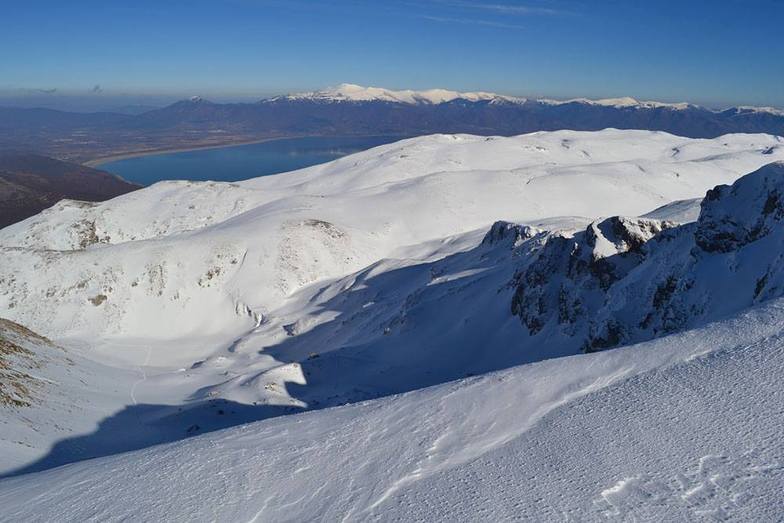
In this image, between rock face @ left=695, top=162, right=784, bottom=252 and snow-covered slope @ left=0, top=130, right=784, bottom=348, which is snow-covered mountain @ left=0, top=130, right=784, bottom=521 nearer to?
rock face @ left=695, top=162, right=784, bottom=252

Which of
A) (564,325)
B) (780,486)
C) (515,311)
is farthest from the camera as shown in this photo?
(515,311)

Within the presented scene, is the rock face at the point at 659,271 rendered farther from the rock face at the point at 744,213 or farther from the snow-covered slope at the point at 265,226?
the snow-covered slope at the point at 265,226

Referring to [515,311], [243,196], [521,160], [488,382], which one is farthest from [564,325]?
[521,160]

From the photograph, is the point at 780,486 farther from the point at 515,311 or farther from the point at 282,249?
the point at 282,249

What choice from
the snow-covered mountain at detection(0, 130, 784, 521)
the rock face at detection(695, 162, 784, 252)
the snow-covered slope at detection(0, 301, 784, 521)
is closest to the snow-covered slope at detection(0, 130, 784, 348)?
the snow-covered mountain at detection(0, 130, 784, 521)

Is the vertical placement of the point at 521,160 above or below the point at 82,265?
above
